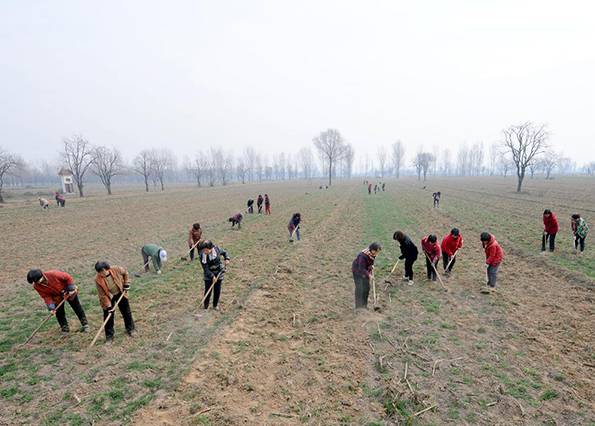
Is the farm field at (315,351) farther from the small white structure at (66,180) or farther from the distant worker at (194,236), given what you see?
the small white structure at (66,180)

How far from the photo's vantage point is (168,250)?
14.3m

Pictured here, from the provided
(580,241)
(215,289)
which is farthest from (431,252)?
(580,241)

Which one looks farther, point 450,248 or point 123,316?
point 450,248

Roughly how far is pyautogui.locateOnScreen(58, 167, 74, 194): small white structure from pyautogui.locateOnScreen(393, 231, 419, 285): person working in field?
7177 cm

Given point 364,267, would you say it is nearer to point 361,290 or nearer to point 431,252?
point 361,290

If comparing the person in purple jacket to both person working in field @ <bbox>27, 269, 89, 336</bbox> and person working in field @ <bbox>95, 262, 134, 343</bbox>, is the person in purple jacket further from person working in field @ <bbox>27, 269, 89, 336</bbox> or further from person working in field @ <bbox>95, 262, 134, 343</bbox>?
person working in field @ <bbox>27, 269, 89, 336</bbox>

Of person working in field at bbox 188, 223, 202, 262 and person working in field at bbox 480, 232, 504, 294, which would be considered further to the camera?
person working in field at bbox 188, 223, 202, 262

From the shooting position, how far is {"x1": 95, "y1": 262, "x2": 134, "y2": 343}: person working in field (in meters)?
6.11

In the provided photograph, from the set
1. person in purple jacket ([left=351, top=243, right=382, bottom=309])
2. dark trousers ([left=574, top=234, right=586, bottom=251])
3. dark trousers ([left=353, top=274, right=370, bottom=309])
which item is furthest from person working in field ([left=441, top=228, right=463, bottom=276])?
dark trousers ([left=574, top=234, right=586, bottom=251])

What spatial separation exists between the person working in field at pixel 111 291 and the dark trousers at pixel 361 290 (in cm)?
505

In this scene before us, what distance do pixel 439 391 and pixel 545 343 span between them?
2.89 m

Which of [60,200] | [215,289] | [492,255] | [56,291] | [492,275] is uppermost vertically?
[60,200]

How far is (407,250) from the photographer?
30.3 feet

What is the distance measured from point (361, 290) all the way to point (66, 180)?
7324 cm
